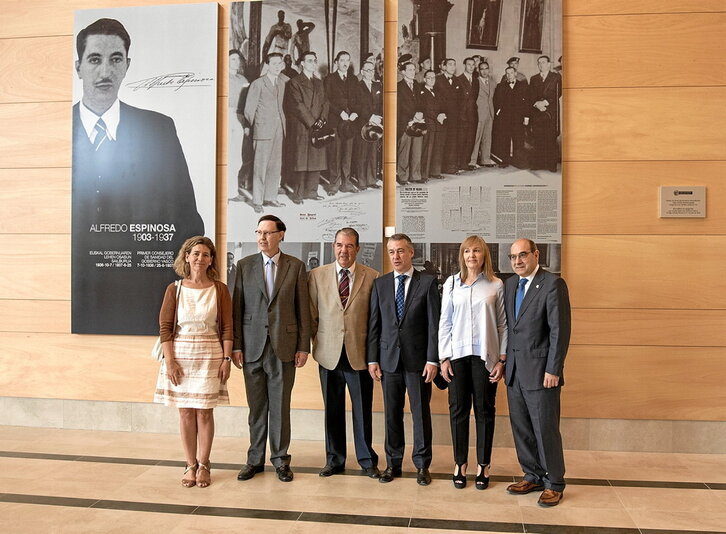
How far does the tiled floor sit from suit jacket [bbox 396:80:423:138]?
8.97ft

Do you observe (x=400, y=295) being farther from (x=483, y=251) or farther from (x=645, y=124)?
(x=645, y=124)

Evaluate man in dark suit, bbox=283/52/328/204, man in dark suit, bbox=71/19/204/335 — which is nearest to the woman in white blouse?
man in dark suit, bbox=283/52/328/204

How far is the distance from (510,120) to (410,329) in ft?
6.91

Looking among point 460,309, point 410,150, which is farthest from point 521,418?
point 410,150

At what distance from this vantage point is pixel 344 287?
14.7ft

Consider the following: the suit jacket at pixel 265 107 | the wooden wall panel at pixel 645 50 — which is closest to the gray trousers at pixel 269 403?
the suit jacket at pixel 265 107

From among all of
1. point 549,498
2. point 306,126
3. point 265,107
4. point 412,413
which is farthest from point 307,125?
point 549,498

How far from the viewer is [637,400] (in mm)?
5152

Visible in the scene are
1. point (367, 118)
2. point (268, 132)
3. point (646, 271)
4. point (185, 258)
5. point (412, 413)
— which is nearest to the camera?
point (185, 258)

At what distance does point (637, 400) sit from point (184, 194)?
4.25 meters

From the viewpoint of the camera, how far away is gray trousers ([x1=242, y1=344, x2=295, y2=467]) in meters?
4.39

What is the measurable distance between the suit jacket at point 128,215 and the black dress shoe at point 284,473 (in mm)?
1985

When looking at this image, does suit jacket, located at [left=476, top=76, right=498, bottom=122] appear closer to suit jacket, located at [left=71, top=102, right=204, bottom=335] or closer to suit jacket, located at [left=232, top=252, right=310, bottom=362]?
suit jacket, located at [left=232, top=252, right=310, bottom=362]

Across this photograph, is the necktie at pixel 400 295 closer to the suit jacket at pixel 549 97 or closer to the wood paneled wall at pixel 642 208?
the wood paneled wall at pixel 642 208
